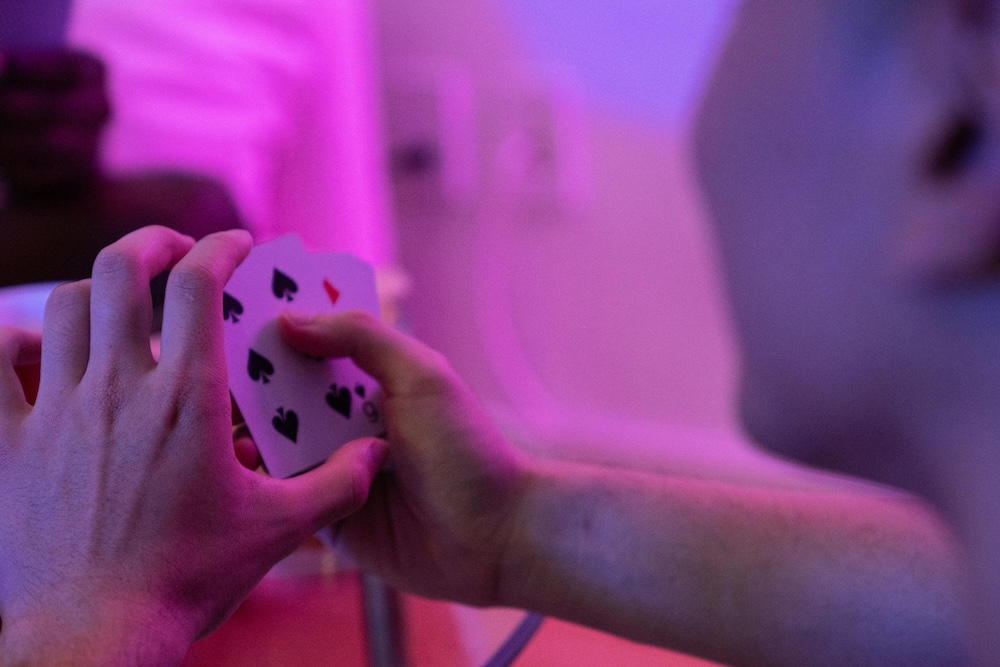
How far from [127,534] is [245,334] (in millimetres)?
175

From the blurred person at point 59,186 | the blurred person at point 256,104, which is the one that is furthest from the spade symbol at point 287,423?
the blurred person at point 256,104

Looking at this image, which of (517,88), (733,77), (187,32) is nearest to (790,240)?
(733,77)

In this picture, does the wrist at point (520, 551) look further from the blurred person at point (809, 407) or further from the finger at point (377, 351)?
the finger at point (377, 351)

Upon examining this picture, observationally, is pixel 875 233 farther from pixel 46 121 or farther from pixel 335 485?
pixel 46 121

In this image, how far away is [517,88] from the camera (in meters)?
1.83

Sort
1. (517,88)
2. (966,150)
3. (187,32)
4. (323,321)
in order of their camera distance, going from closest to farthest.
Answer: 1. (966,150)
2. (323,321)
3. (187,32)
4. (517,88)

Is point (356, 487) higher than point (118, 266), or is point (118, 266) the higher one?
point (118, 266)

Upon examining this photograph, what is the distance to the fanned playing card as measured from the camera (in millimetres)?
575

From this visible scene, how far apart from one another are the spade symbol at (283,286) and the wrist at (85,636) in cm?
26

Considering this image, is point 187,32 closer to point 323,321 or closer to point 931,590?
point 323,321

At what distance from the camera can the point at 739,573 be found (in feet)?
2.23

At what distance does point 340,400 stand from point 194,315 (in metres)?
0.20

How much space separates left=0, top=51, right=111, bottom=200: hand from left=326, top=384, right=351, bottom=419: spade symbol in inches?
25.7

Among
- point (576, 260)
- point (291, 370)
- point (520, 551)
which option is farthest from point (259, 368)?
point (576, 260)
